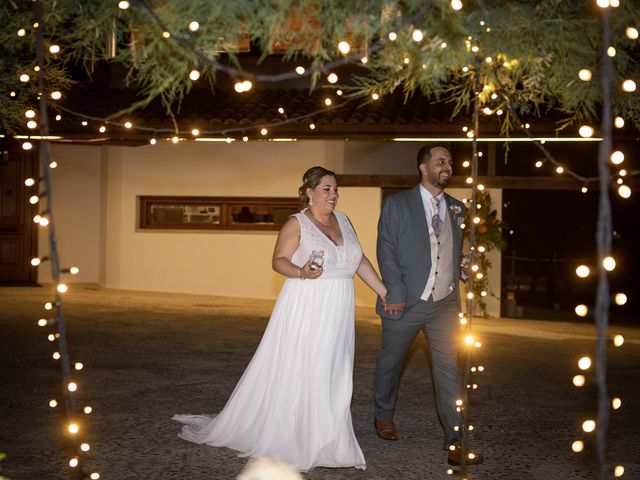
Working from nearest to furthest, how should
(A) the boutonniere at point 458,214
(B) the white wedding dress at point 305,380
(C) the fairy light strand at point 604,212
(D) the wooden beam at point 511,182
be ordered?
(C) the fairy light strand at point 604,212 < (B) the white wedding dress at point 305,380 < (A) the boutonniere at point 458,214 < (D) the wooden beam at point 511,182

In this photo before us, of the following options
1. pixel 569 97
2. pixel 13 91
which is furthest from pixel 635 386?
Result: pixel 13 91

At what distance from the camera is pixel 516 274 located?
53.7ft

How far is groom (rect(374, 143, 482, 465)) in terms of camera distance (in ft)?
18.6

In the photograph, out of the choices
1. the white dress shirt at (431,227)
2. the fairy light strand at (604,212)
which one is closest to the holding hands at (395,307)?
the white dress shirt at (431,227)

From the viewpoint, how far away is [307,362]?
18.1 feet

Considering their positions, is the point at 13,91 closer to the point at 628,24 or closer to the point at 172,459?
the point at 172,459

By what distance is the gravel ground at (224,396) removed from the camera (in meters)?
5.41

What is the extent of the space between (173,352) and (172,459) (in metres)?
4.26

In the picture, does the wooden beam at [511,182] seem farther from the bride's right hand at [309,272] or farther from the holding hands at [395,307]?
the bride's right hand at [309,272]

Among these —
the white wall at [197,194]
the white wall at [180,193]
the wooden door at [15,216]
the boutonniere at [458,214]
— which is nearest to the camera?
the boutonniere at [458,214]

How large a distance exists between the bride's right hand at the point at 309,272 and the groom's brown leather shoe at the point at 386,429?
3.82 ft

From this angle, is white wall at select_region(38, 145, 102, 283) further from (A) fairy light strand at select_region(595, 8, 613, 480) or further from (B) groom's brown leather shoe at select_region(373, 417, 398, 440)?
(A) fairy light strand at select_region(595, 8, 613, 480)

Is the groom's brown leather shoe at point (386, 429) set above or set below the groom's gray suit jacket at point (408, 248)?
below

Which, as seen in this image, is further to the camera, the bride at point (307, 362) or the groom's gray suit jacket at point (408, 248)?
the groom's gray suit jacket at point (408, 248)
